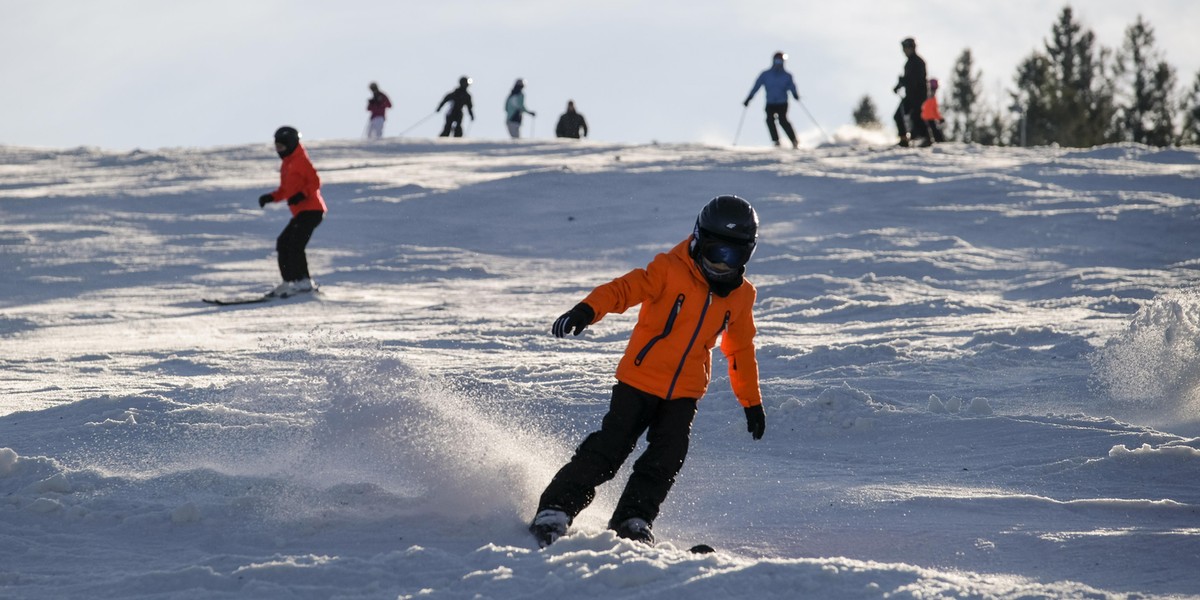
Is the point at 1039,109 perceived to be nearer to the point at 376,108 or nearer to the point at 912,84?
the point at 376,108

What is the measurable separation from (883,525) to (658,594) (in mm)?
1628

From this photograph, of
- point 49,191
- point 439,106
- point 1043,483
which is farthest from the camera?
point 439,106

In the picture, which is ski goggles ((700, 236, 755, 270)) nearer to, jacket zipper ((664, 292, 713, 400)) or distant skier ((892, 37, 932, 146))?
jacket zipper ((664, 292, 713, 400))

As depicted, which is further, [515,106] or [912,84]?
[515,106]

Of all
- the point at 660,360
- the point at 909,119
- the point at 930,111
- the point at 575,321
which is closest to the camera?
the point at 575,321

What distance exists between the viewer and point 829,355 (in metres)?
8.59

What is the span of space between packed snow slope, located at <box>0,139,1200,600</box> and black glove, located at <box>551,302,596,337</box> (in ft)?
2.45

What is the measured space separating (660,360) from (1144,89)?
208 ft

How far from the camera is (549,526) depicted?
4637mm

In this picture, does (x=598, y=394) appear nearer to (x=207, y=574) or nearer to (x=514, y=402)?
(x=514, y=402)

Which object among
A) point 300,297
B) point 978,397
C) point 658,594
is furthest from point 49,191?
point 658,594

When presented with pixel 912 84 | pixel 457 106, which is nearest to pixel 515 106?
pixel 457 106

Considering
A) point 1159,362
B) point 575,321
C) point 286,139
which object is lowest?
point 1159,362

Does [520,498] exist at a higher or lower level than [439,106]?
lower
